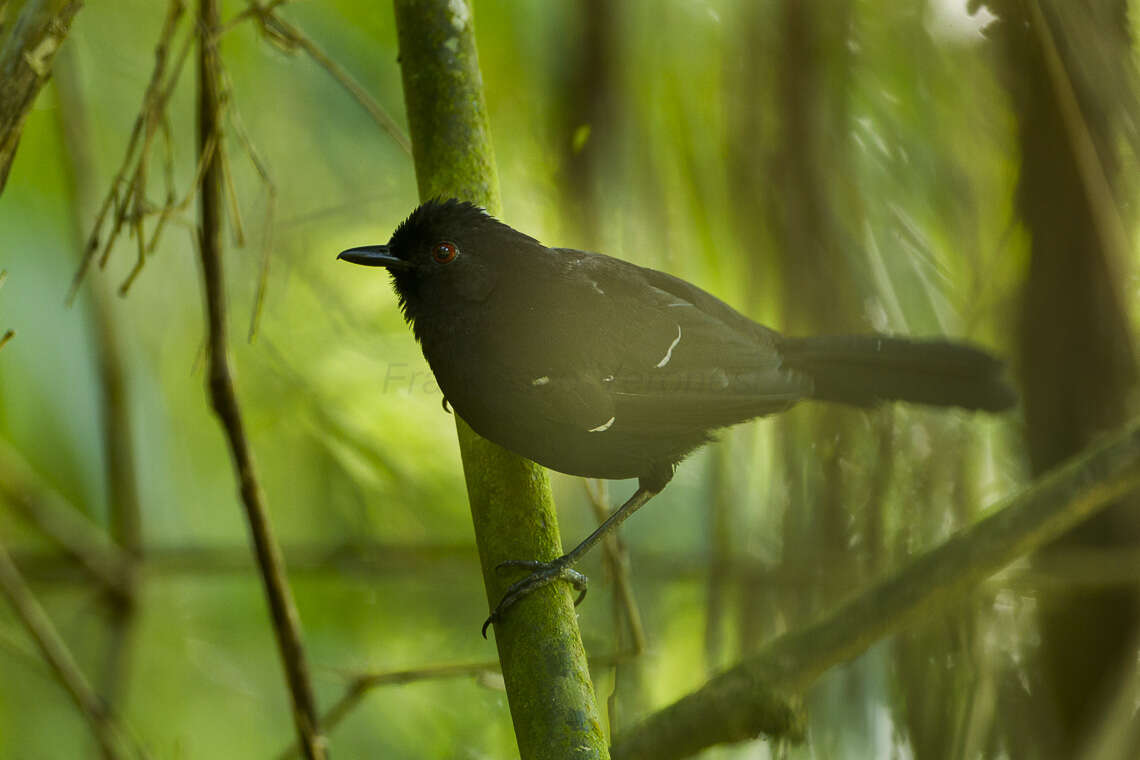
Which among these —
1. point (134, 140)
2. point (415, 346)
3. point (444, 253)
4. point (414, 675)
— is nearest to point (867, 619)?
point (414, 675)

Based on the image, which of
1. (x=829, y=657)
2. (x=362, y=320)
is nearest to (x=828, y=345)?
(x=829, y=657)

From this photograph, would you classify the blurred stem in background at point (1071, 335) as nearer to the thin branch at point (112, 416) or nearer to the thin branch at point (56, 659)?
the thin branch at point (56, 659)

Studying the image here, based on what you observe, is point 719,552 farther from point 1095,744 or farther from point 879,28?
point 879,28

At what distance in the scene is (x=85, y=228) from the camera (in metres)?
4.09

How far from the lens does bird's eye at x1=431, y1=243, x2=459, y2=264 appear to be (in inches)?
118

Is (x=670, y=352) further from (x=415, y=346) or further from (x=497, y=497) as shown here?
(x=415, y=346)

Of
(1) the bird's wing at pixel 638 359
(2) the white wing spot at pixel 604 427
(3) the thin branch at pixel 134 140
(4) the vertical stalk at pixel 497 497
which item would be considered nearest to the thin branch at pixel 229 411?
(3) the thin branch at pixel 134 140

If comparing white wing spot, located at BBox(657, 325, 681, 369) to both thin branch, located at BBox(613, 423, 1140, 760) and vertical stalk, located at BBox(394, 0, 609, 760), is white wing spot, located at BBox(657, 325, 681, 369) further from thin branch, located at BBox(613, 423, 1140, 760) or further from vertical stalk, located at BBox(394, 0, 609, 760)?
thin branch, located at BBox(613, 423, 1140, 760)

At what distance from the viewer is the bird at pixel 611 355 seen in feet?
9.52

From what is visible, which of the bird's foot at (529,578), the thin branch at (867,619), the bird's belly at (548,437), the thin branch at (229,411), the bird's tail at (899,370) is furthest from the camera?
the bird's tail at (899,370)

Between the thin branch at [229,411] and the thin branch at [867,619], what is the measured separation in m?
1.00

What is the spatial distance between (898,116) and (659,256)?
1.12 metres

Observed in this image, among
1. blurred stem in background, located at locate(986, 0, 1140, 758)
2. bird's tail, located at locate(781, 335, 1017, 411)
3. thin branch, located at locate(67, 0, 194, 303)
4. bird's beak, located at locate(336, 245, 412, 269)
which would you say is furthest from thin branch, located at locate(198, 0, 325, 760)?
blurred stem in background, located at locate(986, 0, 1140, 758)

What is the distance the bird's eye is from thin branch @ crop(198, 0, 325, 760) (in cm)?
62
